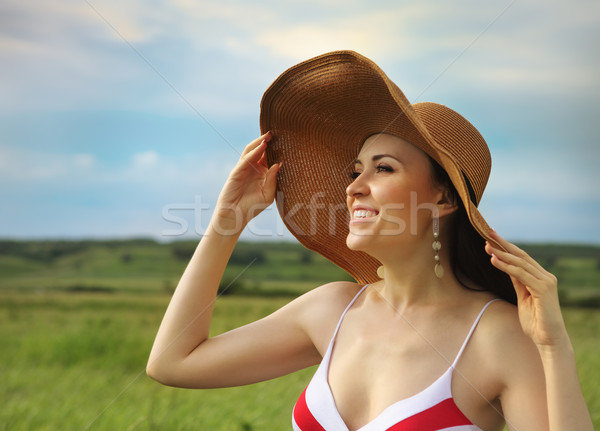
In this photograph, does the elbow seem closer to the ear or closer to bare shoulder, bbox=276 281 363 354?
bare shoulder, bbox=276 281 363 354

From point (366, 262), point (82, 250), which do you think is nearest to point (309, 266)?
point (82, 250)

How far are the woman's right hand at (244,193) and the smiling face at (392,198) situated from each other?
16.4 inches

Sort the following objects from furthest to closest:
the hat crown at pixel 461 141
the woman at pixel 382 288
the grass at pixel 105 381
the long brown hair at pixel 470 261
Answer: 1. the grass at pixel 105 381
2. the long brown hair at pixel 470 261
3. the hat crown at pixel 461 141
4. the woman at pixel 382 288

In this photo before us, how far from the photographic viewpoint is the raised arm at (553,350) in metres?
1.60

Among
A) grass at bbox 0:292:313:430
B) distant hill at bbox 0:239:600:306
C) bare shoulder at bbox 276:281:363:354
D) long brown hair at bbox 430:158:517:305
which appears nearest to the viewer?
long brown hair at bbox 430:158:517:305

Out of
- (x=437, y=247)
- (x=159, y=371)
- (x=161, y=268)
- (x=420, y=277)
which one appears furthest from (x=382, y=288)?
(x=161, y=268)

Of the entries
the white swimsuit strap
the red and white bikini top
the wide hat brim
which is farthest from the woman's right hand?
the white swimsuit strap

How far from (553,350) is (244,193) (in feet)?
4.06

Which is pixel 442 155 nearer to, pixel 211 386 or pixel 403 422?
pixel 403 422

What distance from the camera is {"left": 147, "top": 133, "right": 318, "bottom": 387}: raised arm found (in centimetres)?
220

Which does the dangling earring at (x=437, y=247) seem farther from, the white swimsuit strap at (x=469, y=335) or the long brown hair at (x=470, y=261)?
the white swimsuit strap at (x=469, y=335)

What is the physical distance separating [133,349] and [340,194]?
19.6ft

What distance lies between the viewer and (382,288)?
2.22 m

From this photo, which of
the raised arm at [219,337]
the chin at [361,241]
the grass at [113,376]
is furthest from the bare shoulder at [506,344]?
the grass at [113,376]
